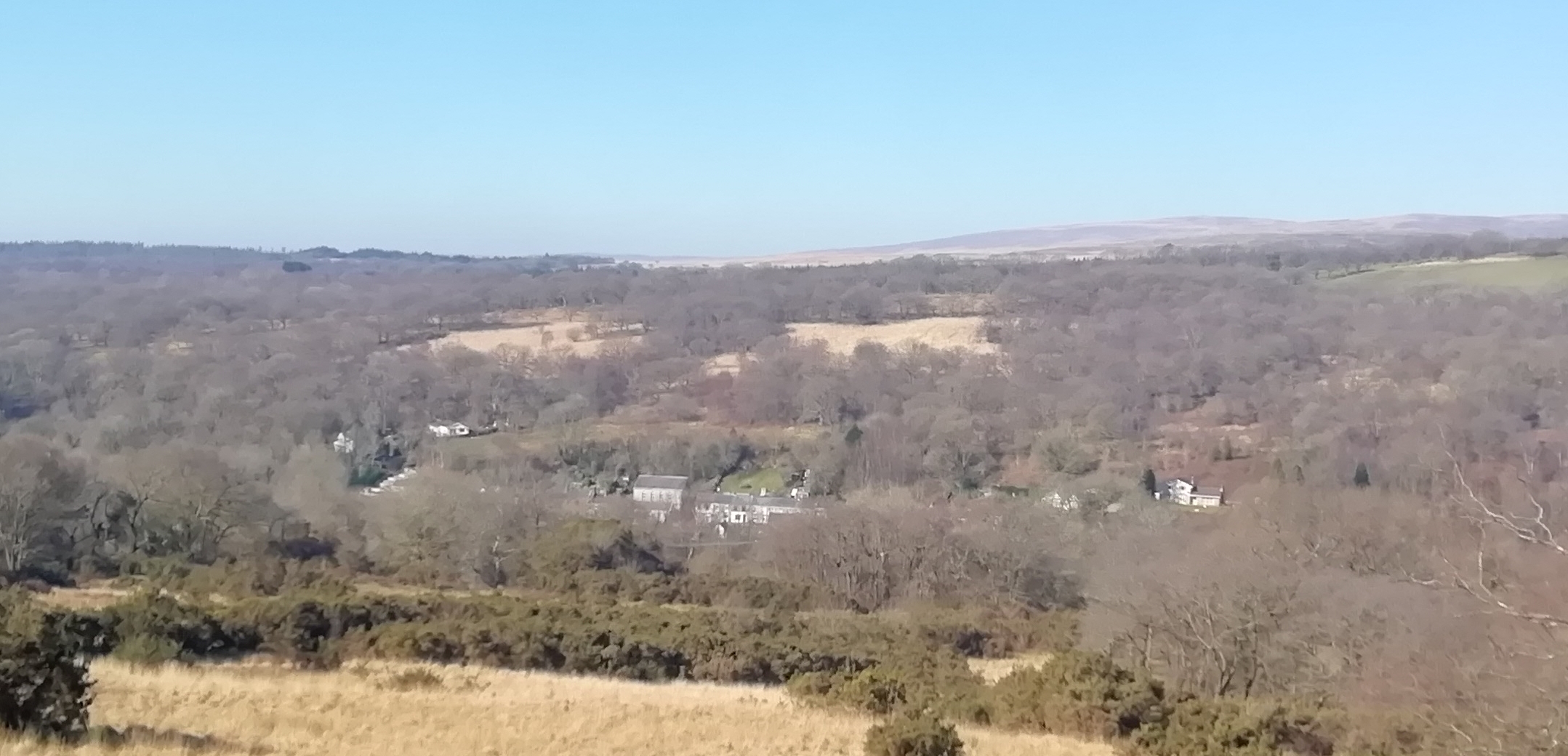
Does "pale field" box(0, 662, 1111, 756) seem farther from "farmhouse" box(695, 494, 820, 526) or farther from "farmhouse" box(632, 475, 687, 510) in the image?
"farmhouse" box(632, 475, 687, 510)

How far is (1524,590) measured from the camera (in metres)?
16.5

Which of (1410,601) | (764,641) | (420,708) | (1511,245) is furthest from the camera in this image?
(1511,245)

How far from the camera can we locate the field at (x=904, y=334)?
82625mm

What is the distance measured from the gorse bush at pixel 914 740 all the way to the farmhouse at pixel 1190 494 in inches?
1429

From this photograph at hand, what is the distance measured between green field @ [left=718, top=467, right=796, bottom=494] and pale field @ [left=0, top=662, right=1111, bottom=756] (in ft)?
129

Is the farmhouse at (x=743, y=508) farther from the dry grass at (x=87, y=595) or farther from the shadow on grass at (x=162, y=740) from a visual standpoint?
the shadow on grass at (x=162, y=740)

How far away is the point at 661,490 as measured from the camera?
50.4m

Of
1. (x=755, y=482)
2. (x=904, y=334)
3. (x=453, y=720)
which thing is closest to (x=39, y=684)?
(x=453, y=720)

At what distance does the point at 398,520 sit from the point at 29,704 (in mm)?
26320

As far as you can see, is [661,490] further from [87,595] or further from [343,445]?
[87,595]

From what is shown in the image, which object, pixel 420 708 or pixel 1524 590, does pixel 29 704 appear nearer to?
pixel 420 708

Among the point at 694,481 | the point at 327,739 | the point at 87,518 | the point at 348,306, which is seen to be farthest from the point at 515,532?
the point at 348,306

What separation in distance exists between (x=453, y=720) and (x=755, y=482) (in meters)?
44.4

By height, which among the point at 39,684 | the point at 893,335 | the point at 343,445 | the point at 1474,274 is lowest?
the point at 343,445
